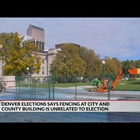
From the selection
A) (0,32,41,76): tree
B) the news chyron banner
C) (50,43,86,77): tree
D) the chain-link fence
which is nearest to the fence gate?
the chain-link fence

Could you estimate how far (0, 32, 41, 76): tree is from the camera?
100 feet

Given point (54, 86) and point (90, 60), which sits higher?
point (90, 60)

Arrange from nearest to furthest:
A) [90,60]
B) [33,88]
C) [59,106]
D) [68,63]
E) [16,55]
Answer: [59,106] → [33,88] → [16,55] → [68,63] → [90,60]

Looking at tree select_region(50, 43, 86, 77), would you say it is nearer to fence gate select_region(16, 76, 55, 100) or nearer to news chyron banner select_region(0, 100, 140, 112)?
fence gate select_region(16, 76, 55, 100)

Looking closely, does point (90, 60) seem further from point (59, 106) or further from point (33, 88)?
point (59, 106)

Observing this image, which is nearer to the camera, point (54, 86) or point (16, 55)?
point (54, 86)

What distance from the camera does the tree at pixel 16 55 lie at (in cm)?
3061

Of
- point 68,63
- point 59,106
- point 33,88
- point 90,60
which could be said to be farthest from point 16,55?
point 90,60

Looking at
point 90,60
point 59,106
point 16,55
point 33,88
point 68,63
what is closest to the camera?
point 59,106

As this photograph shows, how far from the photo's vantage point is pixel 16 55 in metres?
30.5
